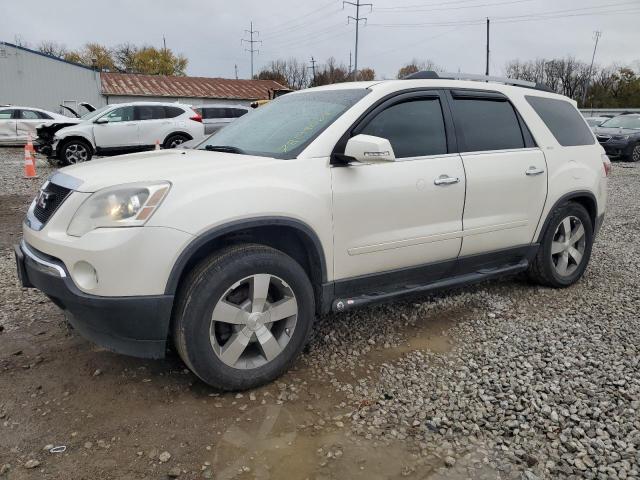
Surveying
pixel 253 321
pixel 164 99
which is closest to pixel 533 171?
pixel 253 321

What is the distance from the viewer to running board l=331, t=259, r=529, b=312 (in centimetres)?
327

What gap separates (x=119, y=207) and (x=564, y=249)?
3846mm

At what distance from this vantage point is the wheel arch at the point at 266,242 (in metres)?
2.65

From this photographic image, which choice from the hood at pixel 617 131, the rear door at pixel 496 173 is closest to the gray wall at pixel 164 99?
the hood at pixel 617 131

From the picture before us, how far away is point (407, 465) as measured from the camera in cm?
241

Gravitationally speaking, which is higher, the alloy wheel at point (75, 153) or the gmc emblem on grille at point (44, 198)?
the alloy wheel at point (75, 153)

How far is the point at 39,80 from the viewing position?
102 feet

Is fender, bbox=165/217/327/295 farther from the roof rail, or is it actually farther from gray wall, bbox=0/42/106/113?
gray wall, bbox=0/42/106/113

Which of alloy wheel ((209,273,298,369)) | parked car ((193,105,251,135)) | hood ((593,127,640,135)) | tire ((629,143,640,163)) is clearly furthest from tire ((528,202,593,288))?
hood ((593,127,640,135))

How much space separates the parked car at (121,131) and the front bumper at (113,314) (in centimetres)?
1177

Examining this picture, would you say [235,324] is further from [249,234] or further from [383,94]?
[383,94]

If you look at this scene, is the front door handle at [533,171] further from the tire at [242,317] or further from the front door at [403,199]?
the tire at [242,317]

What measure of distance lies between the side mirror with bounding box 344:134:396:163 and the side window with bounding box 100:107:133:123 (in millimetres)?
12684

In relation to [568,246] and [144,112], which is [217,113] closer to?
[144,112]
